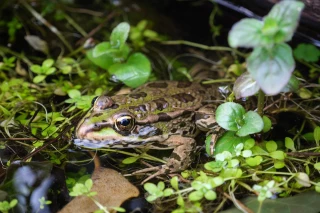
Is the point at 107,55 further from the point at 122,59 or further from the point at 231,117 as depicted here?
the point at 231,117

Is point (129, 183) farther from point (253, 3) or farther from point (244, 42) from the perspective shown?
point (253, 3)

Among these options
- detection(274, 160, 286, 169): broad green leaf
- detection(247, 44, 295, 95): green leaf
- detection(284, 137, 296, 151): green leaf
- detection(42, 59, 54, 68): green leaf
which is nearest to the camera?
detection(247, 44, 295, 95): green leaf

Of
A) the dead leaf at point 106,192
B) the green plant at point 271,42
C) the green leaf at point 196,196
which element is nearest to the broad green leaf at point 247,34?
the green plant at point 271,42

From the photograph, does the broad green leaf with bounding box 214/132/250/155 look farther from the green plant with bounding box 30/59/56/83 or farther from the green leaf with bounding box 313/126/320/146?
the green plant with bounding box 30/59/56/83

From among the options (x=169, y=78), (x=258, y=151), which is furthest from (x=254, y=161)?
(x=169, y=78)

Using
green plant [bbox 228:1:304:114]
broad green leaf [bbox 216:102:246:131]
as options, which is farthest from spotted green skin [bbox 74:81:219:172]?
green plant [bbox 228:1:304:114]

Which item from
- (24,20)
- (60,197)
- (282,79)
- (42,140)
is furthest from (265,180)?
(24,20)

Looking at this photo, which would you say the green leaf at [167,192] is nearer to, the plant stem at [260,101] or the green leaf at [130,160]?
the green leaf at [130,160]
